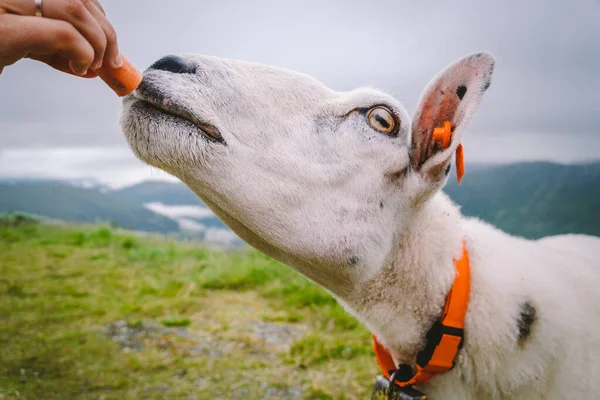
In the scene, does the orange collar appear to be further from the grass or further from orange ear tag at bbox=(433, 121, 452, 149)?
the grass

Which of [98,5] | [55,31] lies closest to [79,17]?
[55,31]

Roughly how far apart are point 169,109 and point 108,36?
1.20 feet

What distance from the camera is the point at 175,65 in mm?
2133

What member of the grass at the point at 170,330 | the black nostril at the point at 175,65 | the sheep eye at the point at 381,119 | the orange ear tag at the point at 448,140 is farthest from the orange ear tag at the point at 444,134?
the grass at the point at 170,330

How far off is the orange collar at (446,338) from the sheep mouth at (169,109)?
1358 millimetres

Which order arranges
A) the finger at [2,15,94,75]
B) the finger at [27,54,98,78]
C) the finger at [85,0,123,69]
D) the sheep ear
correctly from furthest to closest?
1. the sheep ear
2. the finger at [27,54,98,78]
3. the finger at [85,0,123,69]
4. the finger at [2,15,94,75]

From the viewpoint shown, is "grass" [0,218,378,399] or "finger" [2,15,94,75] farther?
"grass" [0,218,378,399]

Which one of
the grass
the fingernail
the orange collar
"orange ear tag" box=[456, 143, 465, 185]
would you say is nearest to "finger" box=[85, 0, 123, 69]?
the fingernail

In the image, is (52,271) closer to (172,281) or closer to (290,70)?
(172,281)

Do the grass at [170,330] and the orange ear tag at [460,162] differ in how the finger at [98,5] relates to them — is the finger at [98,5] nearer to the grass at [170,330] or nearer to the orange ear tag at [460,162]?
the orange ear tag at [460,162]

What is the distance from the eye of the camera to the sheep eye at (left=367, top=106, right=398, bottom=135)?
2.45 m

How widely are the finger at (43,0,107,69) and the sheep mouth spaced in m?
0.28

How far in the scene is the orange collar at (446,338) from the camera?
230cm

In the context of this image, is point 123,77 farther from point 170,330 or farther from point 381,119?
point 170,330
